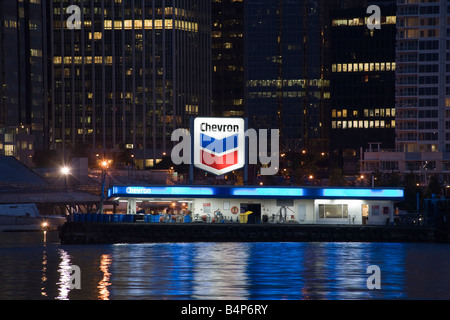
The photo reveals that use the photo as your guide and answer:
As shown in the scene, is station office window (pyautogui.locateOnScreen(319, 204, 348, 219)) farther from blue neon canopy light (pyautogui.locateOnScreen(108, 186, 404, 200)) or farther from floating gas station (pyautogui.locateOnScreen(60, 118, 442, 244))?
blue neon canopy light (pyautogui.locateOnScreen(108, 186, 404, 200))

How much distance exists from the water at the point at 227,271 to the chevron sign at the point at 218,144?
12.3m

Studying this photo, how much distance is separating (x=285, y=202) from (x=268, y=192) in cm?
317

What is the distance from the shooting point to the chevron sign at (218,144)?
12212 cm

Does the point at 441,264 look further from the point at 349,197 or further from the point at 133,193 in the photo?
the point at 133,193

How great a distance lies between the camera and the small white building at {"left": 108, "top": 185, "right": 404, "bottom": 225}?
118125 millimetres

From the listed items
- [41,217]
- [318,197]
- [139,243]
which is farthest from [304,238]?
[41,217]

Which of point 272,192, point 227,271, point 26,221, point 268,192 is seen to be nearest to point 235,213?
point 268,192

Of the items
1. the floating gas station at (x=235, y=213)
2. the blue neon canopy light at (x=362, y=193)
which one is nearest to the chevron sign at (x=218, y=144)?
the floating gas station at (x=235, y=213)

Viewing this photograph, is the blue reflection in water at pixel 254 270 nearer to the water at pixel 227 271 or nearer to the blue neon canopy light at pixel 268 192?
the water at pixel 227 271

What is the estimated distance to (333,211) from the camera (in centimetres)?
12044

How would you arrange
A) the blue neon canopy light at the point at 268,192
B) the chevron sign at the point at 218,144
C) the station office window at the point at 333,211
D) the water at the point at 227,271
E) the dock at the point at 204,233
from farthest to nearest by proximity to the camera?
the chevron sign at the point at 218,144
the station office window at the point at 333,211
the blue neon canopy light at the point at 268,192
the dock at the point at 204,233
the water at the point at 227,271

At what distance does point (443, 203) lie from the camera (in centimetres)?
12656

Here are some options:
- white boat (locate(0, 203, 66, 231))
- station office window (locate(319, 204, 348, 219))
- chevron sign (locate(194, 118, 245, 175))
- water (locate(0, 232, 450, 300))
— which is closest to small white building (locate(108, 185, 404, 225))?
station office window (locate(319, 204, 348, 219))

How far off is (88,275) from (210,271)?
34.6 feet
